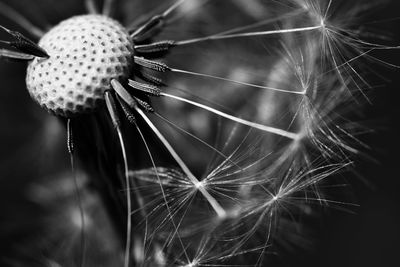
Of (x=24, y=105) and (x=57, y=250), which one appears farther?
(x=24, y=105)

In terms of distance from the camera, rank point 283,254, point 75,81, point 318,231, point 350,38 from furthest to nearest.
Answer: point 318,231
point 283,254
point 350,38
point 75,81

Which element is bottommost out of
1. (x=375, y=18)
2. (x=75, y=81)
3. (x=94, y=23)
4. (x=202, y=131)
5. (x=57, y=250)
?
(x=57, y=250)

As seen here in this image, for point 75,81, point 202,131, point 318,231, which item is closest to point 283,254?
point 318,231

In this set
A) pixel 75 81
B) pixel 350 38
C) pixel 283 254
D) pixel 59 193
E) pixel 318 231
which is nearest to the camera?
pixel 75 81

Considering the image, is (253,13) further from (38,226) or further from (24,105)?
(38,226)
